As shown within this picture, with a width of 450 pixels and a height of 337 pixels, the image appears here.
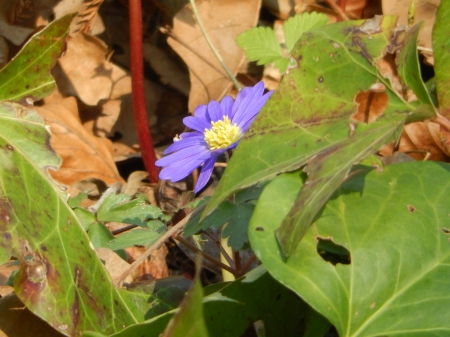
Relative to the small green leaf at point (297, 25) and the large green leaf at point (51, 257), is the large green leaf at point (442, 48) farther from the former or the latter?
the large green leaf at point (51, 257)

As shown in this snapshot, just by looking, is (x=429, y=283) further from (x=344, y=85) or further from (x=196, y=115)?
(x=196, y=115)

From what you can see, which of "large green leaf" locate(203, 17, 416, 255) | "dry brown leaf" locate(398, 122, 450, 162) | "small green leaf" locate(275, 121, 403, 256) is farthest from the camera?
"dry brown leaf" locate(398, 122, 450, 162)

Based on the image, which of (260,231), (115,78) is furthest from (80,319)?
(115,78)

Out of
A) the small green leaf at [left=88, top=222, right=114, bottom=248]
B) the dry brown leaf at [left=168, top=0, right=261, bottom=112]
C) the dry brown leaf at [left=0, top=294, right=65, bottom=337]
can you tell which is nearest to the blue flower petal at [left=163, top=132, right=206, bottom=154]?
the small green leaf at [left=88, top=222, right=114, bottom=248]

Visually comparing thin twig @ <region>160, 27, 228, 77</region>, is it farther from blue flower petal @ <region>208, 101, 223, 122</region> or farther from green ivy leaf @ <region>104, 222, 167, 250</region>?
green ivy leaf @ <region>104, 222, 167, 250</region>

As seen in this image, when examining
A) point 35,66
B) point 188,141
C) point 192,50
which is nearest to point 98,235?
point 188,141
